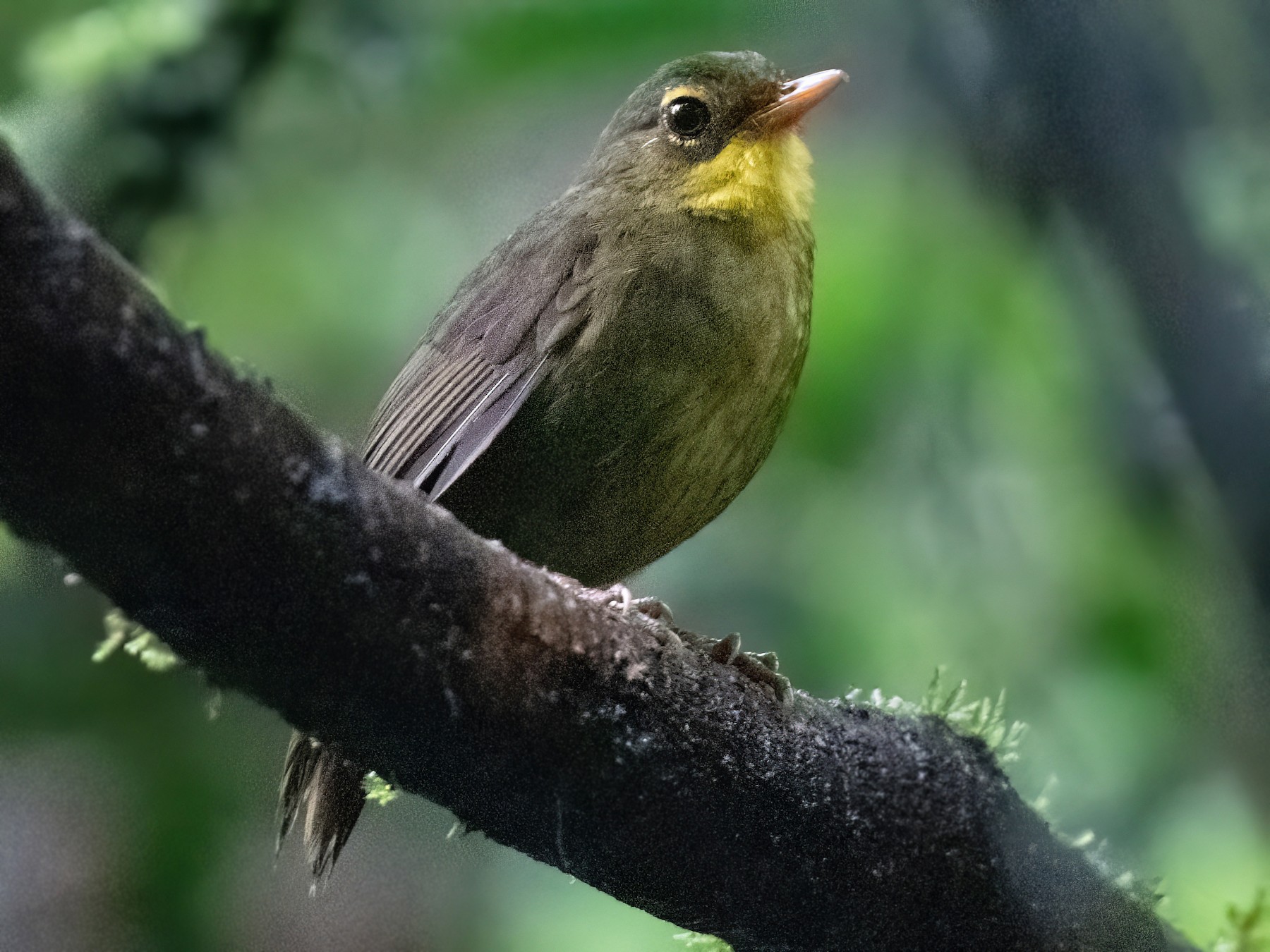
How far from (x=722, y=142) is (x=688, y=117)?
10cm

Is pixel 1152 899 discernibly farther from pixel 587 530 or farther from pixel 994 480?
pixel 587 530

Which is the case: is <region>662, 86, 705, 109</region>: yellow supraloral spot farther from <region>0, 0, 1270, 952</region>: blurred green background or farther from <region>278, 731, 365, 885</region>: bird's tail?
<region>278, 731, 365, 885</region>: bird's tail

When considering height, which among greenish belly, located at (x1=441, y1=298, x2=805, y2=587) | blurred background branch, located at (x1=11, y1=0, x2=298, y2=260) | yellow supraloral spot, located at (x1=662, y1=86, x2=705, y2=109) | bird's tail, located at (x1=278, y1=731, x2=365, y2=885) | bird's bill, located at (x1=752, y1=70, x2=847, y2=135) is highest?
bird's bill, located at (x1=752, y1=70, x2=847, y2=135)

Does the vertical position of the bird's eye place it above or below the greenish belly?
above

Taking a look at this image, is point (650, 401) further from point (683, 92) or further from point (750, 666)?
point (683, 92)

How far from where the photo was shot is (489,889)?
3.80 meters

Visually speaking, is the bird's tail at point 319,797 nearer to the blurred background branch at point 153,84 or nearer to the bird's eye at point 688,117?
the blurred background branch at point 153,84

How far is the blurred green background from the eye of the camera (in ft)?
6.97

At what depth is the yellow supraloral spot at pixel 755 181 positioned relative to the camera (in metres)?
2.63

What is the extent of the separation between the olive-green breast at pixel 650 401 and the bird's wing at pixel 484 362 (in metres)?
0.05

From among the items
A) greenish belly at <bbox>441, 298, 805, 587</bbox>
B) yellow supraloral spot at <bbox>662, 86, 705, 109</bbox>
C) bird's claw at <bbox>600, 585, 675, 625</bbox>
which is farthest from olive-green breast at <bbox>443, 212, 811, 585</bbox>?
yellow supraloral spot at <bbox>662, 86, 705, 109</bbox>

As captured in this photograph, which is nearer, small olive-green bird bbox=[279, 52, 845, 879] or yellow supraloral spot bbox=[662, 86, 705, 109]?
small olive-green bird bbox=[279, 52, 845, 879]

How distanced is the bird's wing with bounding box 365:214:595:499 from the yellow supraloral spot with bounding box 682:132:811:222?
255 mm

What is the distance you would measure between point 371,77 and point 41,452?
288 centimetres
